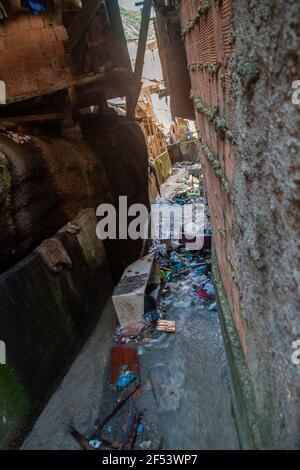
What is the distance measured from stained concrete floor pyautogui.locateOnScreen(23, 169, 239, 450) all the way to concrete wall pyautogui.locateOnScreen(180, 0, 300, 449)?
1750 millimetres

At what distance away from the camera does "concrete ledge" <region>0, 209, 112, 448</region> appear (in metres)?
3.27

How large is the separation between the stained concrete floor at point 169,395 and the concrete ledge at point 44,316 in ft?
0.72

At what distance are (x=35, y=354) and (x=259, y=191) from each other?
337cm

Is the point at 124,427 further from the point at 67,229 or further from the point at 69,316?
the point at 67,229

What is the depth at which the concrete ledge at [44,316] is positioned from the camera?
3.27m

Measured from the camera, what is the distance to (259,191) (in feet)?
3.58

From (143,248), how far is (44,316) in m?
4.04

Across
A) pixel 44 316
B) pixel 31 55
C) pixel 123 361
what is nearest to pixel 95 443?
pixel 123 361

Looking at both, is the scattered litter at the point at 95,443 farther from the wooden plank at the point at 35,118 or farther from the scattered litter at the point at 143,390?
the wooden plank at the point at 35,118

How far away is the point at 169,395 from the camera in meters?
3.67

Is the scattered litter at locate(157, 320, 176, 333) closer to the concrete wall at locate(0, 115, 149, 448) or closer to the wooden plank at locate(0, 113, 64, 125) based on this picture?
the concrete wall at locate(0, 115, 149, 448)

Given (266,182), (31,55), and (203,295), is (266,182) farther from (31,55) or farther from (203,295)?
(31,55)

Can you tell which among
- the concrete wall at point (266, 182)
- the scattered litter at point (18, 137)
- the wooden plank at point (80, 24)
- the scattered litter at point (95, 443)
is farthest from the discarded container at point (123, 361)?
the wooden plank at point (80, 24)
